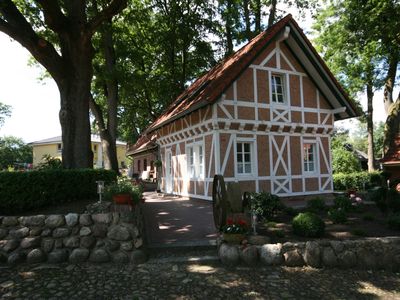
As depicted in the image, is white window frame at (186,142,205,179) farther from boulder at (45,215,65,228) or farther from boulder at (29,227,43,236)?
boulder at (29,227,43,236)

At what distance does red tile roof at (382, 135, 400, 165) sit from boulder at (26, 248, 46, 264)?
17735 mm

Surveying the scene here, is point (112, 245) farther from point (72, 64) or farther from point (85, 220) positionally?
point (72, 64)

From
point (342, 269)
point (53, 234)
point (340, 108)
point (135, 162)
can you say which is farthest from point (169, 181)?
point (135, 162)

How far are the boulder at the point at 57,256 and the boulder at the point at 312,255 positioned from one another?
481 cm

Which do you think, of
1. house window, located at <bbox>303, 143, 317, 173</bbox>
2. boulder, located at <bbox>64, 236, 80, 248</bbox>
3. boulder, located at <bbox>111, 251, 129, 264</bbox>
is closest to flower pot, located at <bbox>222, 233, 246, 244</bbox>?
boulder, located at <bbox>111, 251, 129, 264</bbox>

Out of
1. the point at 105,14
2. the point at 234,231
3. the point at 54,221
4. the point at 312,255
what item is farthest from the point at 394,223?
the point at 105,14

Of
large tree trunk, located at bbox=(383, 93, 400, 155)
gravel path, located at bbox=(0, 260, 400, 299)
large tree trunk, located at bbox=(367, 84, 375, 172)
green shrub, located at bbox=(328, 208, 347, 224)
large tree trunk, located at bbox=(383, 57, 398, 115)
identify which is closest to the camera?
gravel path, located at bbox=(0, 260, 400, 299)

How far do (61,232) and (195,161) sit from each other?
7.96 metres

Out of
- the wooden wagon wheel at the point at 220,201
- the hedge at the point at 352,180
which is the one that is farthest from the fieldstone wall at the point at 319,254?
the hedge at the point at 352,180

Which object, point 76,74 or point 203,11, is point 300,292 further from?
point 203,11

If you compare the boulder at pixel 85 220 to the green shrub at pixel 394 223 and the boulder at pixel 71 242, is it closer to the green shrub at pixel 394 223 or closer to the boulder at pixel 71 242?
the boulder at pixel 71 242

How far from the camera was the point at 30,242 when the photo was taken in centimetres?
609

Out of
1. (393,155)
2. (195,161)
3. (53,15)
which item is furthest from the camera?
(393,155)

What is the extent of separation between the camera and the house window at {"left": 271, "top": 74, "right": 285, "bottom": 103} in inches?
531
